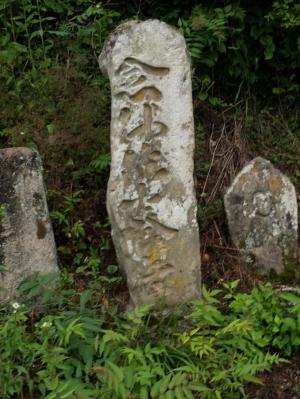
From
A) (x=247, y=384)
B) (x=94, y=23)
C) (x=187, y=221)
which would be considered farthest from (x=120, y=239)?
(x=94, y=23)

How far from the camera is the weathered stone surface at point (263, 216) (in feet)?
16.1

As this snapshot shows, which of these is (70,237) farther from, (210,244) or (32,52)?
(32,52)

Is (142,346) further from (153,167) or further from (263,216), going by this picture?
(263,216)

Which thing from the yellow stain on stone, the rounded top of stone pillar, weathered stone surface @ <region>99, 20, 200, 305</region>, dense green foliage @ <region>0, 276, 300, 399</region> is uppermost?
the rounded top of stone pillar

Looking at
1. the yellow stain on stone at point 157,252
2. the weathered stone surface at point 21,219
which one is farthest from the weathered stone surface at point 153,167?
the weathered stone surface at point 21,219

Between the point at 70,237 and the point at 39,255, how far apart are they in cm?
51

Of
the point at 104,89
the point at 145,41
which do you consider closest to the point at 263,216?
the point at 145,41

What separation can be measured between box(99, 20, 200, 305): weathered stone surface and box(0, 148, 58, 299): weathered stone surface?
20.5 inches

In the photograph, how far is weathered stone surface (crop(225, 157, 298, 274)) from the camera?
16.1 feet

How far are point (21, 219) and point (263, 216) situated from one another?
1.65m

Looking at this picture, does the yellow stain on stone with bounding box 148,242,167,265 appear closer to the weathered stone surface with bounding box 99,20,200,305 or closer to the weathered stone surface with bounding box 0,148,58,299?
the weathered stone surface with bounding box 99,20,200,305

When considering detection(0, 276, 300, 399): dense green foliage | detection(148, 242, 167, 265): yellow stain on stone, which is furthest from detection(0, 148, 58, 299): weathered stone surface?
detection(148, 242, 167, 265): yellow stain on stone

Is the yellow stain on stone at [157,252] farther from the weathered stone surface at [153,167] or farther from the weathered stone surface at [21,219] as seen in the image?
the weathered stone surface at [21,219]

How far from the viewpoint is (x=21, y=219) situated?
4.52 metres
